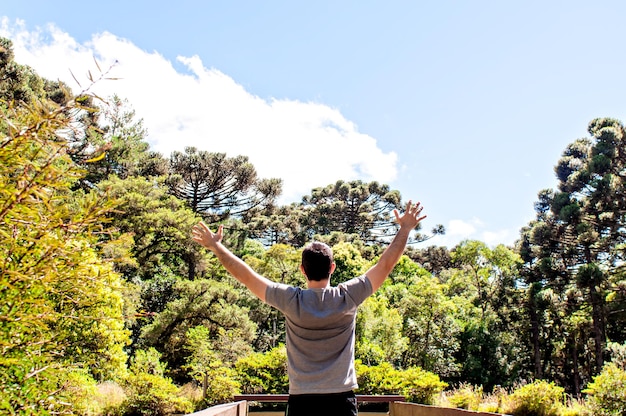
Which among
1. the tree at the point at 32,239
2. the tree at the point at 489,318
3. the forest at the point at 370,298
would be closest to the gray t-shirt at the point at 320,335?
the tree at the point at 32,239

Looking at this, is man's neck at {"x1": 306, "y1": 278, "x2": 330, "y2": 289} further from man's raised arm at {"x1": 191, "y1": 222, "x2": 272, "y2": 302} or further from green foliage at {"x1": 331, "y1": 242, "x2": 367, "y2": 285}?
green foliage at {"x1": 331, "y1": 242, "x2": 367, "y2": 285}

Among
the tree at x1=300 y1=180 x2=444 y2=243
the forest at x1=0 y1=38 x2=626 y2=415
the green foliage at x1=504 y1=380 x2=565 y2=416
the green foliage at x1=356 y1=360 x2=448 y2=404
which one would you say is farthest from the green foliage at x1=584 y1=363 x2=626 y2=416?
the tree at x1=300 y1=180 x2=444 y2=243

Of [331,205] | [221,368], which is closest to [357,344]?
[221,368]

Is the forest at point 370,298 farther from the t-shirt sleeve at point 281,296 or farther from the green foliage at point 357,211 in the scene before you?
the t-shirt sleeve at point 281,296

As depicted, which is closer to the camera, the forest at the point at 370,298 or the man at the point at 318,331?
the man at the point at 318,331

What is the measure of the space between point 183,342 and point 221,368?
393cm

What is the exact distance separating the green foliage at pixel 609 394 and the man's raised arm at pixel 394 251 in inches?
277

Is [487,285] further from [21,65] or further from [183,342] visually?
[21,65]

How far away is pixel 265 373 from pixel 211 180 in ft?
42.0

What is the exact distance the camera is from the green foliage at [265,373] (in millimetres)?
12734

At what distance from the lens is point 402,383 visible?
11.5m

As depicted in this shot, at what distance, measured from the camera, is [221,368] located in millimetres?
12977

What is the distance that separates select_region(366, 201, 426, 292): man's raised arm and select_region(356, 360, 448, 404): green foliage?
33.4ft

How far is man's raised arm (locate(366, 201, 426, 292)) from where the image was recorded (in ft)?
5.27
